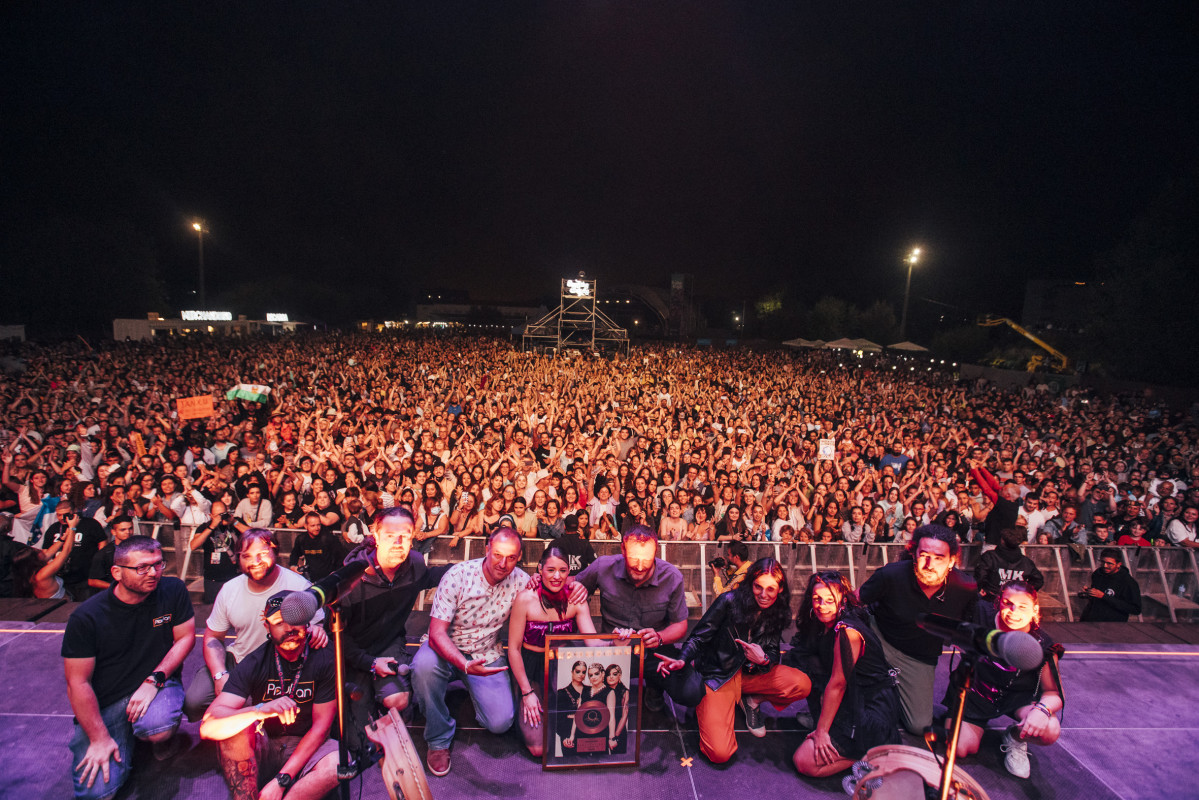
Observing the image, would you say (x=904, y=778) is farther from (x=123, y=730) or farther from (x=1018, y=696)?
(x=123, y=730)

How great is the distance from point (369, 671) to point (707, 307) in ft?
255

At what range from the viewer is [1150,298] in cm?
2047

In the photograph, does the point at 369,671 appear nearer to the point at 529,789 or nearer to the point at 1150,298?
the point at 529,789

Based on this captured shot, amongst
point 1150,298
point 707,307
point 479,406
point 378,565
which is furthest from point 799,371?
Answer: point 707,307

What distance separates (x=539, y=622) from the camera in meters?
3.35

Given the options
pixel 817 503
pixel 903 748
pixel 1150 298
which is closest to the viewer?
pixel 903 748

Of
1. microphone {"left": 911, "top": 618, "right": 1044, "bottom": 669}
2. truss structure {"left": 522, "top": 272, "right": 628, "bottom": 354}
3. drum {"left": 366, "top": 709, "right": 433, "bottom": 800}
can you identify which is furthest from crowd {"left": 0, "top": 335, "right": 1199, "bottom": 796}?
truss structure {"left": 522, "top": 272, "right": 628, "bottom": 354}

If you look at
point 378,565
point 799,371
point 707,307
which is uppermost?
point 707,307

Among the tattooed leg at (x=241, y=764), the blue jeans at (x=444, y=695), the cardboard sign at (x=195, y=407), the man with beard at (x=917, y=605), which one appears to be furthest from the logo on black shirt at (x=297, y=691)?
the cardboard sign at (x=195, y=407)

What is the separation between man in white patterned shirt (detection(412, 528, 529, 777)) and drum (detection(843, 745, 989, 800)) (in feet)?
6.56

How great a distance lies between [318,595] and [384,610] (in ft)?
5.12

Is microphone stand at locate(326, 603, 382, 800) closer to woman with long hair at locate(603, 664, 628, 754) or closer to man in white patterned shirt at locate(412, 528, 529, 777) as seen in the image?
man in white patterned shirt at locate(412, 528, 529, 777)

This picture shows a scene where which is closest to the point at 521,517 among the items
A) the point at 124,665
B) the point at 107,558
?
the point at 124,665

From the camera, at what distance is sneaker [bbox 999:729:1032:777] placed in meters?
3.25
